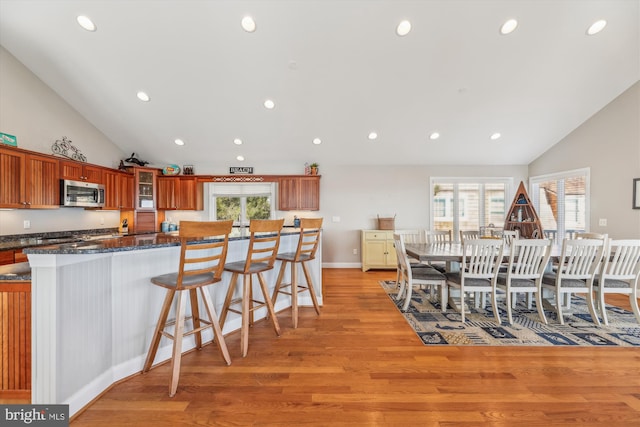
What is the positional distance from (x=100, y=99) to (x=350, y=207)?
5.03 m

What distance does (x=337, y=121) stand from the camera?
15.7 feet

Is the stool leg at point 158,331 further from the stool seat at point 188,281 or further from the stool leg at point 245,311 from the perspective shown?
the stool leg at point 245,311

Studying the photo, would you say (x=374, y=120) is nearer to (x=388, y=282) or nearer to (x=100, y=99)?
(x=388, y=282)

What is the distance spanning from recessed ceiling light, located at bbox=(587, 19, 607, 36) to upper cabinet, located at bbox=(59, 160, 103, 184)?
24.5ft

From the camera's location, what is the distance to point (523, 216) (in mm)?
4805

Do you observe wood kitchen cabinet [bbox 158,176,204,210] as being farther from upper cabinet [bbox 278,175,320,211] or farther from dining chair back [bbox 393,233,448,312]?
dining chair back [bbox 393,233,448,312]

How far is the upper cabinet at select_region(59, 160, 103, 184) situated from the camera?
4082 mm

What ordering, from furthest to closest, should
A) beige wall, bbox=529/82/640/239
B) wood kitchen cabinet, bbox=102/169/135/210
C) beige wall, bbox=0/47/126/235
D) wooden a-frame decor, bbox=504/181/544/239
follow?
wood kitchen cabinet, bbox=102/169/135/210 → wooden a-frame decor, bbox=504/181/544/239 → beige wall, bbox=529/82/640/239 → beige wall, bbox=0/47/126/235

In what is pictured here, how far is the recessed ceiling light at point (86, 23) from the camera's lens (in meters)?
3.12

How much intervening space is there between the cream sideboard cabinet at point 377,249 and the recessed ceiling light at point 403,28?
142 inches

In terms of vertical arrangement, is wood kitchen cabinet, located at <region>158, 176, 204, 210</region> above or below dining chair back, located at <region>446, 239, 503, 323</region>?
above

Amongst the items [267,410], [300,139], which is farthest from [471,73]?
[267,410]

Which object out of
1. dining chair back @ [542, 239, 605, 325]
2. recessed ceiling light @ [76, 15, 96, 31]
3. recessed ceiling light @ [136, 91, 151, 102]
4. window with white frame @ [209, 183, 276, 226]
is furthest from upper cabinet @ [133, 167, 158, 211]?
dining chair back @ [542, 239, 605, 325]

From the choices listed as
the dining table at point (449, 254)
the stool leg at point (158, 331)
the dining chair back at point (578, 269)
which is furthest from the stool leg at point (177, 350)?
the dining chair back at point (578, 269)
